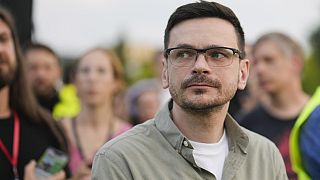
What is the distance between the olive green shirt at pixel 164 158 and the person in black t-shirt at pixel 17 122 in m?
1.45

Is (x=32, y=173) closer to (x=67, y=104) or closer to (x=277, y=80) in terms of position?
(x=277, y=80)

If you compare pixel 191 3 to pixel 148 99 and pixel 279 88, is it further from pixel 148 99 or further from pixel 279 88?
pixel 148 99

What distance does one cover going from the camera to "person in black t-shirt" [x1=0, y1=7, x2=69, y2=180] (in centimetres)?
438

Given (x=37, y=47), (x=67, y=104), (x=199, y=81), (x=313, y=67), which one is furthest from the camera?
(x=313, y=67)

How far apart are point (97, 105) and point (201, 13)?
2.93 meters

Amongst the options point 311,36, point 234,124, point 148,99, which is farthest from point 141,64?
point 234,124

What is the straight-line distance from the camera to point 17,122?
179 inches

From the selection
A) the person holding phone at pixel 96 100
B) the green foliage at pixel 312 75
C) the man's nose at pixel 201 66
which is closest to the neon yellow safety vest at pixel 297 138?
the man's nose at pixel 201 66

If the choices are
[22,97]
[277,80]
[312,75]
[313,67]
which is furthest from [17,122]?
[313,67]

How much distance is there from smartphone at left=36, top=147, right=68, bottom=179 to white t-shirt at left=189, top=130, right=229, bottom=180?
1511 mm

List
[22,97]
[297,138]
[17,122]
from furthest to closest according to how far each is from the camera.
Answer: [22,97] → [17,122] → [297,138]

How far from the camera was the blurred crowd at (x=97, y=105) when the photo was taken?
4344 mm

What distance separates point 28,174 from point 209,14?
1.79 metres

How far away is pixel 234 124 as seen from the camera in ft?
10.8
